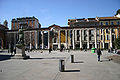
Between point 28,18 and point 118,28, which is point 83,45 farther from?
point 28,18

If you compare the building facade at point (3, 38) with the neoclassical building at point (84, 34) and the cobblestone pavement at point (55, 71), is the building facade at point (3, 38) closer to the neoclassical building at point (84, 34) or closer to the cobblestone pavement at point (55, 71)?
the neoclassical building at point (84, 34)

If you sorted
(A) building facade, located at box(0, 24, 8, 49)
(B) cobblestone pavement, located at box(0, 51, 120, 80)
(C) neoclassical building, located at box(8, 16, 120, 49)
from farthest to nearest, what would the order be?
(A) building facade, located at box(0, 24, 8, 49)
(C) neoclassical building, located at box(8, 16, 120, 49)
(B) cobblestone pavement, located at box(0, 51, 120, 80)

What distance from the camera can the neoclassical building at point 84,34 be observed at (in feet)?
180

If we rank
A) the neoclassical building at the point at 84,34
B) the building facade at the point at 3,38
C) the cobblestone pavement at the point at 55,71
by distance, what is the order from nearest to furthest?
the cobblestone pavement at the point at 55,71, the neoclassical building at the point at 84,34, the building facade at the point at 3,38

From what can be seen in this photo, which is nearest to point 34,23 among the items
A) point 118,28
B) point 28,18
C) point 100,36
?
point 28,18

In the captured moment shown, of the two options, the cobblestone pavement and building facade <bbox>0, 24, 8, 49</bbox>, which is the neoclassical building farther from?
the cobblestone pavement

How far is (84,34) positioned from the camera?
6019 centimetres

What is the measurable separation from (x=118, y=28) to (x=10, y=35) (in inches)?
2530

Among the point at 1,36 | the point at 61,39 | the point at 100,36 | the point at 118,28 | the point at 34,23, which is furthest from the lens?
the point at 34,23

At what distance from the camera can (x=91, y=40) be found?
193ft

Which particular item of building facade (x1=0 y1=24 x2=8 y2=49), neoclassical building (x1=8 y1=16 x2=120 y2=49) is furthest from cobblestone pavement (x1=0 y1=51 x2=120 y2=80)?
building facade (x1=0 y1=24 x2=8 y2=49)

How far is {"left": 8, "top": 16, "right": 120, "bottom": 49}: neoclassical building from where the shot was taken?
54938 millimetres

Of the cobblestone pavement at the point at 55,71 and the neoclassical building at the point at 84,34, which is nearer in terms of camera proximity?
the cobblestone pavement at the point at 55,71

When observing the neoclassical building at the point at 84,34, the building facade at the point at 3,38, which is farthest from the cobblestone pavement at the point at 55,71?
the building facade at the point at 3,38
